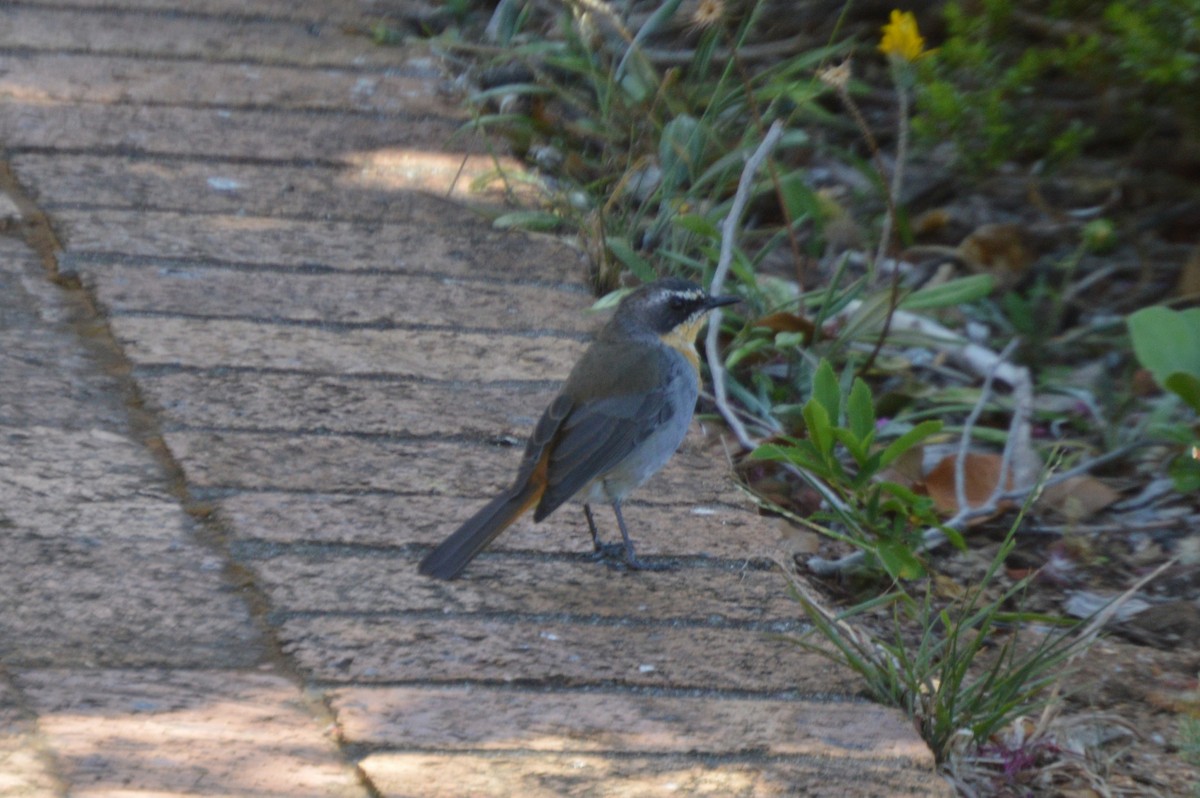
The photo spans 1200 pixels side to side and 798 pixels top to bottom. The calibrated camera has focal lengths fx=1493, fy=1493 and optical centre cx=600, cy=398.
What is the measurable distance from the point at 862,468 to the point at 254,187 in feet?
7.90

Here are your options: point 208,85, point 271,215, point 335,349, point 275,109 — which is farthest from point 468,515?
point 208,85

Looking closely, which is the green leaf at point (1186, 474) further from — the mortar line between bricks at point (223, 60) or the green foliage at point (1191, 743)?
the mortar line between bricks at point (223, 60)

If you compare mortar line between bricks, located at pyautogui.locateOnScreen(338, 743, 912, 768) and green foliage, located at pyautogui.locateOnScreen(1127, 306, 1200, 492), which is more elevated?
mortar line between bricks, located at pyautogui.locateOnScreen(338, 743, 912, 768)

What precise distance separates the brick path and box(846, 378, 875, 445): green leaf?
0.34m

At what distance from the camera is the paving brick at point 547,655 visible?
293 centimetres

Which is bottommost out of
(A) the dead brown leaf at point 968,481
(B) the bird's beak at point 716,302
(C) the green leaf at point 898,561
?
(A) the dead brown leaf at point 968,481

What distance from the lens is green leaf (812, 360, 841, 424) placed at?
3.78 metres

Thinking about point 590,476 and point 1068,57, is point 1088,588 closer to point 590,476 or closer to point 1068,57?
point 590,476

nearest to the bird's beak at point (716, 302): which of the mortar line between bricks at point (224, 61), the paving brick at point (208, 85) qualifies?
the paving brick at point (208, 85)

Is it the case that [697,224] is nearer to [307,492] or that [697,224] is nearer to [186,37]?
[307,492]

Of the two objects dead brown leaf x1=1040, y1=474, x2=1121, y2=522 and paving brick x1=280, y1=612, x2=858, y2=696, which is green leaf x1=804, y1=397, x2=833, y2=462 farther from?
dead brown leaf x1=1040, y1=474, x2=1121, y2=522

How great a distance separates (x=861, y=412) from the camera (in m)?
3.64

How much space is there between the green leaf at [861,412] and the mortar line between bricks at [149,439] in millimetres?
1466

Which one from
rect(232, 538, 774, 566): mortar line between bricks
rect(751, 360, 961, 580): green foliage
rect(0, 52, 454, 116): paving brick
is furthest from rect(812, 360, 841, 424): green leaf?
rect(0, 52, 454, 116): paving brick
